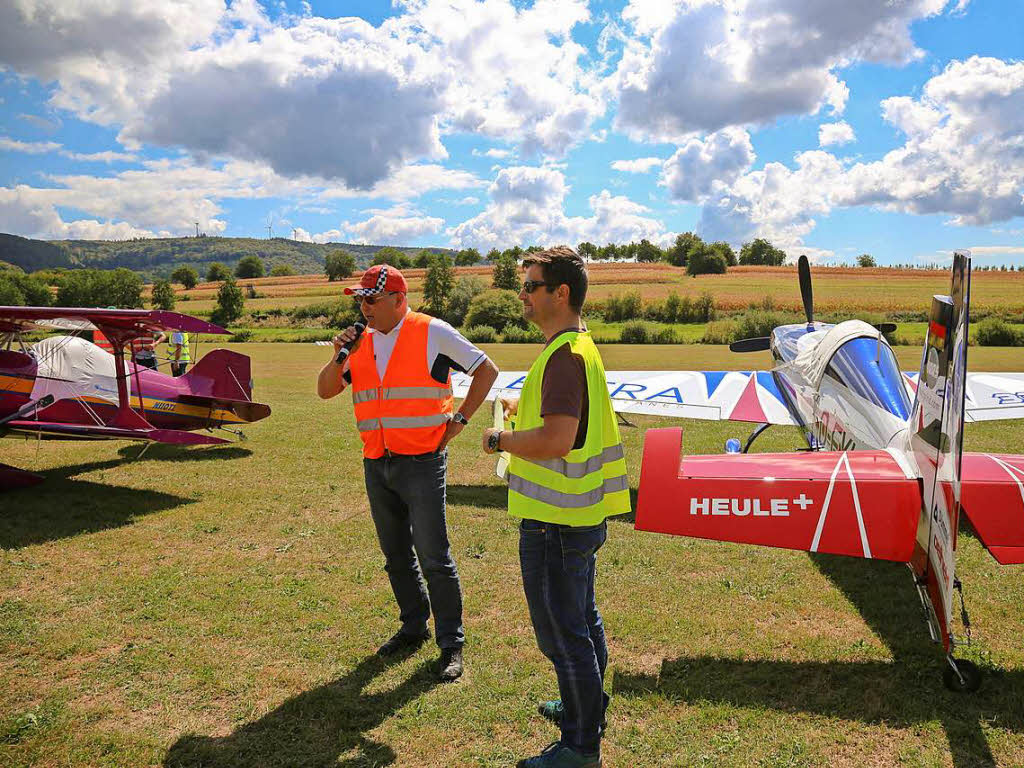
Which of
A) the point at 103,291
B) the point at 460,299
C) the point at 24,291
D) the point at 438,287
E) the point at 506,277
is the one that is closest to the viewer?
the point at 460,299

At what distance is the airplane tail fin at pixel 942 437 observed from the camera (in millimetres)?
2682

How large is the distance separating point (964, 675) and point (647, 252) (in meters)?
95.8

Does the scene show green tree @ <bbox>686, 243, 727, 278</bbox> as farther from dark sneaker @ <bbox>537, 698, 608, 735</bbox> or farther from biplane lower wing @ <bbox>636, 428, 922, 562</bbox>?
dark sneaker @ <bbox>537, 698, 608, 735</bbox>

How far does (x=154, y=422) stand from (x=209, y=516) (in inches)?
116

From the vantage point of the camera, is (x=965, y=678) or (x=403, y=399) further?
(x=403, y=399)

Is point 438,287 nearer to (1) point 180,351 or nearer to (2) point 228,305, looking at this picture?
(2) point 228,305

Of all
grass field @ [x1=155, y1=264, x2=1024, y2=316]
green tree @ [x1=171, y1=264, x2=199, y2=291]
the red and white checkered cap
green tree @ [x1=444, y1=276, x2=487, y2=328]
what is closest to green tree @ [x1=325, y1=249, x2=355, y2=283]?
grass field @ [x1=155, y1=264, x2=1024, y2=316]

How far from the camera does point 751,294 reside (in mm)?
44875

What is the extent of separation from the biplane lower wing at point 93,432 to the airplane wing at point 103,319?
3.72 ft

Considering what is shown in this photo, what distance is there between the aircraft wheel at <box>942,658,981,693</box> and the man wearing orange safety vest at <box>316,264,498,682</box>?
2.48 meters

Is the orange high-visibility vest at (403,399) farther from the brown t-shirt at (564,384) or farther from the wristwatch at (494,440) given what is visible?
the brown t-shirt at (564,384)

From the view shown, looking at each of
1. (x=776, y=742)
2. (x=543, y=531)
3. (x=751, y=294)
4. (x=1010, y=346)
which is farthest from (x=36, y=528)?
(x=751, y=294)

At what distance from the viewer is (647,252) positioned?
94.6m

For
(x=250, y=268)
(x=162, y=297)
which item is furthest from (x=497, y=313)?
(x=250, y=268)
